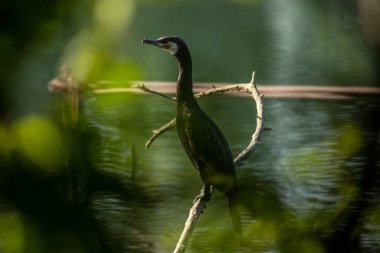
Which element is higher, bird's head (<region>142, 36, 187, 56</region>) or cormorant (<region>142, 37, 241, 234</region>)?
bird's head (<region>142, 36, 187, 56</region>)

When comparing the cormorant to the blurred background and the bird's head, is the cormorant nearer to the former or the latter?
the bird's head

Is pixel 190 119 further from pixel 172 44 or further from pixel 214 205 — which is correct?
pixel 214 205

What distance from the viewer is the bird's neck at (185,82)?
274 cm

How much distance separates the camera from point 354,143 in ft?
4.13

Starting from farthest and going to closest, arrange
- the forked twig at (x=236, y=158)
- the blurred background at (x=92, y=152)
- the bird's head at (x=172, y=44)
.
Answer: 1. the bird's head at (x=172, y=44)
2. the forked twig at (x=236, y=158)
3. the blurred background at (x=92, y=152)

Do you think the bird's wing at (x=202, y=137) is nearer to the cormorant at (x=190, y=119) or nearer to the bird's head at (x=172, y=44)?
the cormorant at (x=190, y=119)

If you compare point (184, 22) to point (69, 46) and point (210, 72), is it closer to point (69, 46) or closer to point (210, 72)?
point (210, 72)

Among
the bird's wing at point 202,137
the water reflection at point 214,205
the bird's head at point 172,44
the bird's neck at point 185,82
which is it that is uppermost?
the water reflection at point 214,205

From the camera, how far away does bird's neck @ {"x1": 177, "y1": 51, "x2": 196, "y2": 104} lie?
8.98 feet

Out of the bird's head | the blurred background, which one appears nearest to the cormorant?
the bird's head

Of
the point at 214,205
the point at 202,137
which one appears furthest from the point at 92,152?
the point at 202,137

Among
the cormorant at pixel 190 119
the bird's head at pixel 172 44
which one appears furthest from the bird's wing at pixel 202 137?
the bird's head at pixel 172 44

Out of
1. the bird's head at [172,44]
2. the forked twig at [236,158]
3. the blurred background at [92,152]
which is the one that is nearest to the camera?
the blurred background at [92,152]

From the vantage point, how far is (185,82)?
8.97 feet
